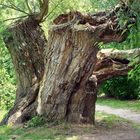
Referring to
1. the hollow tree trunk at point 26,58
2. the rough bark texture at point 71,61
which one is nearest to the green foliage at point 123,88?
the hollow tree trunk at point 26,58

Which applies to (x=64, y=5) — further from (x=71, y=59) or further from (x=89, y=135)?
(x=89, y=135)

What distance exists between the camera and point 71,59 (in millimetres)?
11094

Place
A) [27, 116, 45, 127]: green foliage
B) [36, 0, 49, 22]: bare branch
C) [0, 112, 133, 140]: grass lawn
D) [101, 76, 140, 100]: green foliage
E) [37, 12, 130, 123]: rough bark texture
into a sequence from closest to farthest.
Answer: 1. [0, 112, 133, 140]: grass lawn
2. [37, 12, 130, 123]: rough bark texture
3. [27, 116, 45, 127]: green foliage
4. [36, 0, 49, 22]: bare branch
5. [101, 76, 140, 100]: green foliage

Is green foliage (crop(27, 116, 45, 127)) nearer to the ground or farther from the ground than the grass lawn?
farther from the ground

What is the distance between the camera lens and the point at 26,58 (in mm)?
12383

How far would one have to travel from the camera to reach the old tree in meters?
10.9

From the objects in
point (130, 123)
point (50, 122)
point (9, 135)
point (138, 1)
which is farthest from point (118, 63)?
point (138, 1)

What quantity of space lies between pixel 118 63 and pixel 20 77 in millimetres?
3048

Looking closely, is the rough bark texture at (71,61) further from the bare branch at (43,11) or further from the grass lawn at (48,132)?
the bare branch at (43,11)

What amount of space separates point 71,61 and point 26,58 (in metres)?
1.86

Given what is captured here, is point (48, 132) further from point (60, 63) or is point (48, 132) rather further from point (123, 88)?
point (123, 88)

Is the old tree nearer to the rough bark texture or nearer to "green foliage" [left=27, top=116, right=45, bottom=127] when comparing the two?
the rough bark texture

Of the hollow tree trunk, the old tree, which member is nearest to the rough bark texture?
the old tree

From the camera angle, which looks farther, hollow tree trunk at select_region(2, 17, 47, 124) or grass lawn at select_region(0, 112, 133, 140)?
hollow tree trunk at select_region(2, 17, 47, 124)
